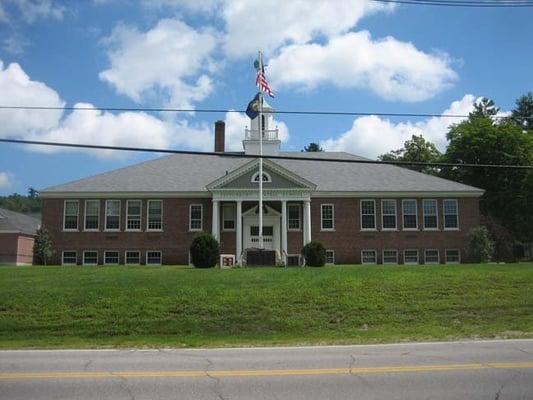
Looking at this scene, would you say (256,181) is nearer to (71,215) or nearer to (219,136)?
(219,136)

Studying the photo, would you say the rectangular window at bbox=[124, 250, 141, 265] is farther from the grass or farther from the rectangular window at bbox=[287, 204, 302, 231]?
the grass

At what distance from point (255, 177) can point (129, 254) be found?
9.90m

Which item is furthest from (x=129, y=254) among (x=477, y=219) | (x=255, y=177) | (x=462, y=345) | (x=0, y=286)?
(x=462, y=345)

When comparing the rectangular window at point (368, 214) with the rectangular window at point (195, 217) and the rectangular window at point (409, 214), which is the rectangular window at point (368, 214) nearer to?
the rectangular window at point (409, 214)

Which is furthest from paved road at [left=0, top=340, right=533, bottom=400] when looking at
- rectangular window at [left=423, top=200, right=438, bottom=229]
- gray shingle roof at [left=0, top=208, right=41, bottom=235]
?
gray shingle roof at [left=0, top=208, right=41, bottom=235]

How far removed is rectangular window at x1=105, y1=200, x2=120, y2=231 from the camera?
1618 inches

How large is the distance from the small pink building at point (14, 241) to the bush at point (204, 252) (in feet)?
101

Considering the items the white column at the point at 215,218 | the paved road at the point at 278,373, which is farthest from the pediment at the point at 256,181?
the paved road at the point at 278,373

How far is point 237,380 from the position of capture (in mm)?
9477

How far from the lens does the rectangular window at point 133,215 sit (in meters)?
41.1

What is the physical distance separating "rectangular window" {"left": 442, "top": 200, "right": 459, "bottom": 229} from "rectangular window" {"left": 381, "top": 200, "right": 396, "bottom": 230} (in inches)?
135

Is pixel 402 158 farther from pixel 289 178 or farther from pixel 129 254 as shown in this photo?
pixel 129 254

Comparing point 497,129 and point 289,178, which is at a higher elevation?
point 497,129

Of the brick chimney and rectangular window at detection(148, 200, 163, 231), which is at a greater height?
the brick chimney
